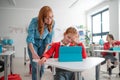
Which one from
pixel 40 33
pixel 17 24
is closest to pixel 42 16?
pixel 40 33

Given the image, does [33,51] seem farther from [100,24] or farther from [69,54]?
[100,24]

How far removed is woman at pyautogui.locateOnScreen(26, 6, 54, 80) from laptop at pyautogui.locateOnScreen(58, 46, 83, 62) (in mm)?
401

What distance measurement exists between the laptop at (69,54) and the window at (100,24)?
6554 mm

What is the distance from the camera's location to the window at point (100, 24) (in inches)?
314

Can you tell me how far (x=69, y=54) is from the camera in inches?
60.2

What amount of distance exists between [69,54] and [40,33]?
0.58 metres

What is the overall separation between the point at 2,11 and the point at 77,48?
8.31 meters

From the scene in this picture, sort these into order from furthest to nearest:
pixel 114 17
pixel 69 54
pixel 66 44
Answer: pixel 114 17, pixel 66 44, pixel 69 54

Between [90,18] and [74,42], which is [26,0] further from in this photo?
[74,42]

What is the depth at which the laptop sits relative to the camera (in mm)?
1515

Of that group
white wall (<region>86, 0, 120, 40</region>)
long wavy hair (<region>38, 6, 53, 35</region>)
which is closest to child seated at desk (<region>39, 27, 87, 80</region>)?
long wavy hair (<region>38, 6, 53, 35</region>)

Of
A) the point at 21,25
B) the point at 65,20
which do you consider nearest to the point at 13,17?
the point at 21,25

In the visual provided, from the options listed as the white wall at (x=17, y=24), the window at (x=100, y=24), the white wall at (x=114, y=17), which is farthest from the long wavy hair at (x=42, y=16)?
the white wall at (x=17, y=24)

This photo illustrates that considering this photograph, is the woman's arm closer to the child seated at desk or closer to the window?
the child seated at desk
